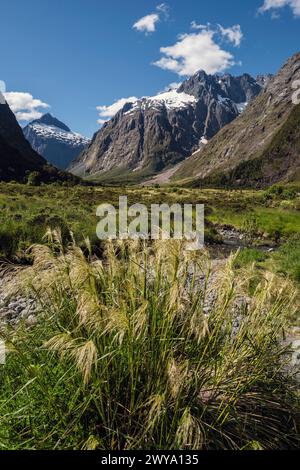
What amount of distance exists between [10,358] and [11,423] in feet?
2.67

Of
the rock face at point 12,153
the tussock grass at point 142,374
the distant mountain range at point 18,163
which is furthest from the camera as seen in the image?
the rock face at point 12,153

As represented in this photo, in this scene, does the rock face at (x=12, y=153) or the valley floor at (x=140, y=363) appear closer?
the valley floor at (x=140, y=363)

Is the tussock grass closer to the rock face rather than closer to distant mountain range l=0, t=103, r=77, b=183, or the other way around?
distant mountain range l=0, t=103, r=77, b=183

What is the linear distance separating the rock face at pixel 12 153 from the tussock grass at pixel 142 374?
88026 mm

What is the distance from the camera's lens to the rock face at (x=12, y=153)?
3798 inches

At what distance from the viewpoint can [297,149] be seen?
172 meters

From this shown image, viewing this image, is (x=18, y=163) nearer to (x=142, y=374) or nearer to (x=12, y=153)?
(x=12, y=153)

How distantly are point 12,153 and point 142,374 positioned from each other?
4632 inches

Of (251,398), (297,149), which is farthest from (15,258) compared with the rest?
(297,149)

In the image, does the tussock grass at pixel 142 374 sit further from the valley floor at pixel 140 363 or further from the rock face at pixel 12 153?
the rock face at pixel 12 153

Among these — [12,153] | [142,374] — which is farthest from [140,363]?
[12,153]

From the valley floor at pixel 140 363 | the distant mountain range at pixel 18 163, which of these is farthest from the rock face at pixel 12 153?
the valley floor at pixel 140 363

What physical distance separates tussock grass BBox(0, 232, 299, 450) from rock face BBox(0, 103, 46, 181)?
88026 mm

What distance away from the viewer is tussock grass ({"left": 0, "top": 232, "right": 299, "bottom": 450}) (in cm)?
367
